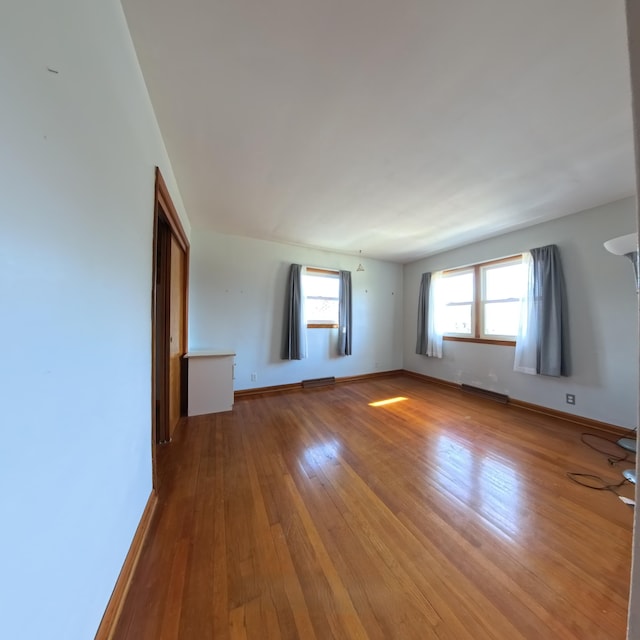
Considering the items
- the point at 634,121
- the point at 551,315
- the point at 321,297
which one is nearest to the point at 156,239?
the point at 634,121

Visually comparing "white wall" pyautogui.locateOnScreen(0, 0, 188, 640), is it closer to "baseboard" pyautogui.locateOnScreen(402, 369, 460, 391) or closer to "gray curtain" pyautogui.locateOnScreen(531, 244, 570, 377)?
"gray curtain" pyautogui.locateOnScreen(531, 244, 570, 377)

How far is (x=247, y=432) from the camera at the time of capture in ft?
8.00

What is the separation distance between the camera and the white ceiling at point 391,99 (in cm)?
100

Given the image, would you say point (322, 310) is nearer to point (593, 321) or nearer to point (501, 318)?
point (501, 318)

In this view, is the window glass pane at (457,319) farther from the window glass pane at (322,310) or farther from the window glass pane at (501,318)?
the window glass pane at (322,310)

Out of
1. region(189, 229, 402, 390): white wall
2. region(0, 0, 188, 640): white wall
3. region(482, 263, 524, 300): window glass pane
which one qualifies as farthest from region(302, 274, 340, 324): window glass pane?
region(0, 0, 188, 640): white wall

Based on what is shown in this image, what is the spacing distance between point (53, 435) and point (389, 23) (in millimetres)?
1907

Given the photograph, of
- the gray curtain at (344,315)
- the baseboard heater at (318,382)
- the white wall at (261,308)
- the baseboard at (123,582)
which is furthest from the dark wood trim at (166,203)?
the baseboard heater at (318,382)

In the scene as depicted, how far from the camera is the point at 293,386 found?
12.7ft

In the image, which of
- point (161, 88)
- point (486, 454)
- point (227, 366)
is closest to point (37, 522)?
point (161, 88)

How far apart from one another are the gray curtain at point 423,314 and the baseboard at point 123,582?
14.0 ft

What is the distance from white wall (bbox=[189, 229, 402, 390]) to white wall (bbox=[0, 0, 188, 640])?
2.28m

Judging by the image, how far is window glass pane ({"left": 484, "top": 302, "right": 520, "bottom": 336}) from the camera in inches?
129

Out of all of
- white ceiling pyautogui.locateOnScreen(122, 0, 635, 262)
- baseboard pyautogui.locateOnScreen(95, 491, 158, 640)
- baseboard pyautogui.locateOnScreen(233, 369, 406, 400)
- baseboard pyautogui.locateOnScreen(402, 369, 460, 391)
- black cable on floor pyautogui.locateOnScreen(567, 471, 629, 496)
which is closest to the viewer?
baseboard pyautogui.locateOnScreen(95, 491, 158, 640)
